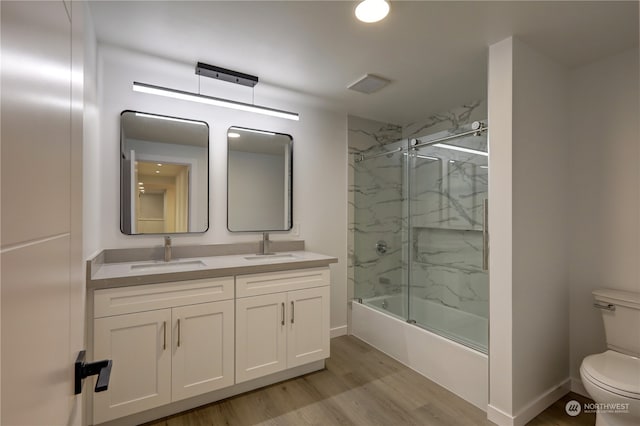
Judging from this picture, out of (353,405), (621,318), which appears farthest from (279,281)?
(621,318)

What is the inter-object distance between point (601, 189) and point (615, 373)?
1209mm

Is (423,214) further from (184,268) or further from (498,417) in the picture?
(184,268)

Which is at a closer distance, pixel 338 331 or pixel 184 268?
pixel 184 268

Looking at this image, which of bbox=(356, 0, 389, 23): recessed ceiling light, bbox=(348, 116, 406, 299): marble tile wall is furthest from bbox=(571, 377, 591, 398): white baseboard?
bbox=(356, 0, 389, 23): recessed ceiling light

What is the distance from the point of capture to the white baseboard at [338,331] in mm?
3195

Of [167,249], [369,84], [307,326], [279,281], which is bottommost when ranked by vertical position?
[307,326]

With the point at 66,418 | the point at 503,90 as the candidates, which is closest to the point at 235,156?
the point at 503,90

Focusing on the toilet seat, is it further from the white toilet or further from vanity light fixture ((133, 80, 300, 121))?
vanity light fixture ((133, 80, 300, 121))

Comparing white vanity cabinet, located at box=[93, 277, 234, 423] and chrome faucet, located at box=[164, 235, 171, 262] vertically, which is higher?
chrome faucet, located at box=[164, 235, 171, 262]

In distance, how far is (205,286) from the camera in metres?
2.02

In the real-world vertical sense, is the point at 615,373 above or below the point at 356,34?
below

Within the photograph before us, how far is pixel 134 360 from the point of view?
5.91 ft

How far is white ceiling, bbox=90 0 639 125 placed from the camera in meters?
1.63

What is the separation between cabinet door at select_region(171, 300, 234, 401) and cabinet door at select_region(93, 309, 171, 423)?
51 millimetres
